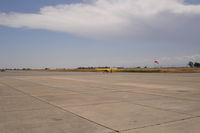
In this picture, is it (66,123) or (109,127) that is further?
(66,123)

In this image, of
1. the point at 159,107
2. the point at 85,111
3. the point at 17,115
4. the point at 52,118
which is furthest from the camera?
the point at 159,107

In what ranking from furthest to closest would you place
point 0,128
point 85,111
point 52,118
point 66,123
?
point 85,111 → point 52,118 → point 66,123 → point 0,128

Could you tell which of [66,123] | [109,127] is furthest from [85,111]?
[109,127]

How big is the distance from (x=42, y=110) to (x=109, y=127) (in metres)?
3.25

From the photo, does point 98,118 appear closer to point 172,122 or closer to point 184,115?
point 172,122

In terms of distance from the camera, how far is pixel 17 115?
698 cm

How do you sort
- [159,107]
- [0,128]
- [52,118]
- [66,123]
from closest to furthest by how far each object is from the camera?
1. [0,128]
2. [66,123]
3. [52,118]
4. [159,107]

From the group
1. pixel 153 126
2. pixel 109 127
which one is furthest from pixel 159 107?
pixel 109 127

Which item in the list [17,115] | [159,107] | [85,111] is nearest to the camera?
[17,115]

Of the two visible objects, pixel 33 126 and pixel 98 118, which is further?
pixel 98 118

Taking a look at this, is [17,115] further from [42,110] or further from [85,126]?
[85,126]

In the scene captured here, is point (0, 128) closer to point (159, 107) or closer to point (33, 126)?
point (33, 126)

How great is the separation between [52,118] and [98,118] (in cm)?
139

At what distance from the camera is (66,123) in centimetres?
591
